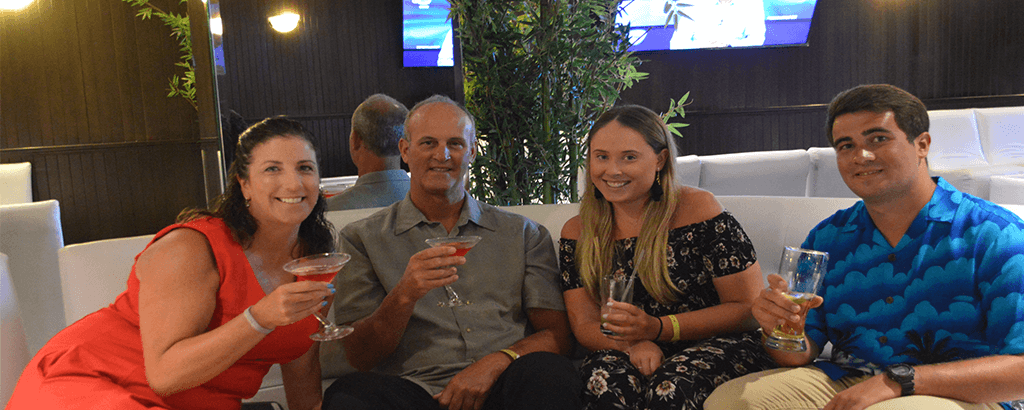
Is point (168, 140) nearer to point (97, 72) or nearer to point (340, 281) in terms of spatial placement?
point (97, 72)

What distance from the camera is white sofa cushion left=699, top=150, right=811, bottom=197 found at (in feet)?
13.5

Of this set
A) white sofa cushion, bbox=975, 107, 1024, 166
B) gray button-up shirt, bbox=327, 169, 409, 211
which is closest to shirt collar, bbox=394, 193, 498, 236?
gray button-up shirt, bbox=327, 169, 409, 211

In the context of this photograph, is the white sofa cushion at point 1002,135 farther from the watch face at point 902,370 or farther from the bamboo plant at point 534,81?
the watch face at point 902,370

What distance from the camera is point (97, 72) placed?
7.15 m

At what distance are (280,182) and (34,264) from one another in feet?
5.45

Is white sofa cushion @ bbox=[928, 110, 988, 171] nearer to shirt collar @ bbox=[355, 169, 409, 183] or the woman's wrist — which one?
shirt collar @ bbox=[355, 169, 409, 183]

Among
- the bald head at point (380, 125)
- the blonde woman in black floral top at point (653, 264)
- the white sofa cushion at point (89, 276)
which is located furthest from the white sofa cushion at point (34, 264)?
the blonde woman in black floral top at point (653, 264)

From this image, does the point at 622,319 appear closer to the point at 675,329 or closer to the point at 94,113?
the point at 675,329

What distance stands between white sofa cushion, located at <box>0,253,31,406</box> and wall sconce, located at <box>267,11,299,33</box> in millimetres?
2162

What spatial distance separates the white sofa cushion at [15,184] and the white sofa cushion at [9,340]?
515 centimetres

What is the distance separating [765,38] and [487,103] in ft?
21.4

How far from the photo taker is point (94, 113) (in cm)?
720

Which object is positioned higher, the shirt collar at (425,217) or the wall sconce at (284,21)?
the wall sconce at (284,21)

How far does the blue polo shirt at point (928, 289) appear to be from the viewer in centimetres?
154
